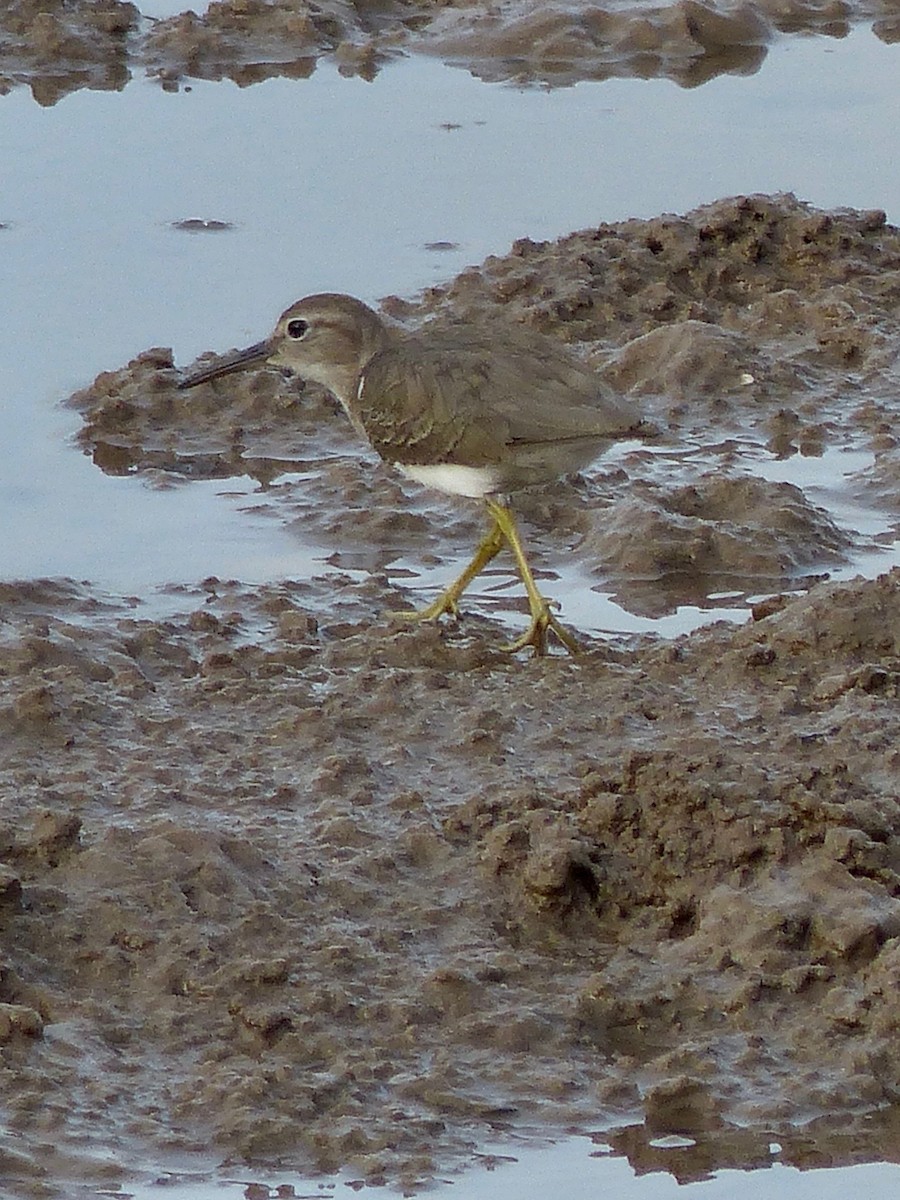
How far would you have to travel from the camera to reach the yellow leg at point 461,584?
6.24 m

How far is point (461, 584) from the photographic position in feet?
20.7

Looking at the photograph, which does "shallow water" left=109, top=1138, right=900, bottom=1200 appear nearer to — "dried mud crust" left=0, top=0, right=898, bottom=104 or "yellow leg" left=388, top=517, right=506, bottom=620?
"yellow leg" left=388, top=517, right=506, bottom=620

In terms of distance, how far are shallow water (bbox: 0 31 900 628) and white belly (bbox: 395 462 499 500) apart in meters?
0.49

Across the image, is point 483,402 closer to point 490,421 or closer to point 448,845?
point 490,421

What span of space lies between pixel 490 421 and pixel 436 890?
1610 millimetres

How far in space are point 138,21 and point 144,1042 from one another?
7.02 meters

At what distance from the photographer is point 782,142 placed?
9.71m

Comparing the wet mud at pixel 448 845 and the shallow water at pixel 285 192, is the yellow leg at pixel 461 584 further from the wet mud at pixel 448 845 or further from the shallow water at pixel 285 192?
the shallow water at pixel 285 192

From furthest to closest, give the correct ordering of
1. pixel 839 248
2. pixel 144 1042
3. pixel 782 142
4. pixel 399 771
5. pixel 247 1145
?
1. pixel 782 142
2. pixel 839 248
3. pixel 399 771
4. pixel 144 1042
5. pixel 247 1145

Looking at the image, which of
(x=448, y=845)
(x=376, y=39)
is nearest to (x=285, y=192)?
(x=376, y=39)

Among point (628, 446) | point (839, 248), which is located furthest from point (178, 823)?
point (839, 248)

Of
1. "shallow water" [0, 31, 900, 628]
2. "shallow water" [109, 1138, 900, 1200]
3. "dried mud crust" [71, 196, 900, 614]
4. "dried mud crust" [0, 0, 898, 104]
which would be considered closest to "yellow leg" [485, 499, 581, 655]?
"dried mud crust" [71, 196, 900, 614]

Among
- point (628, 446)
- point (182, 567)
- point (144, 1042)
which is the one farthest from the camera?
point (628, 446)

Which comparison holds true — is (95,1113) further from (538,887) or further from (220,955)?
(538,887)
